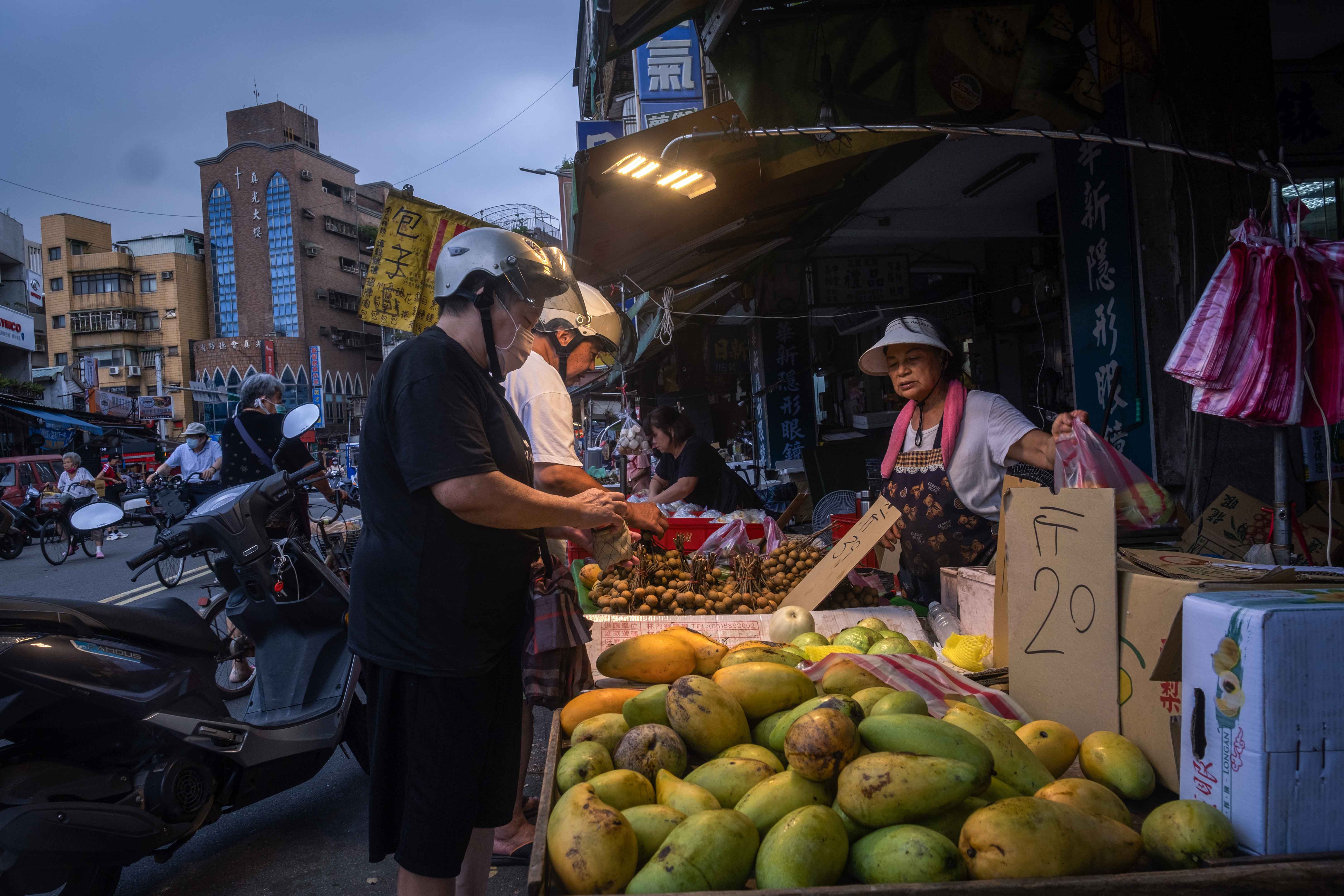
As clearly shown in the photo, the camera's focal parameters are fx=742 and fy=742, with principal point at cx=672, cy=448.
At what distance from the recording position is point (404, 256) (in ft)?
21.1

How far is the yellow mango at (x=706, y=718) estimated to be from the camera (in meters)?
1.66

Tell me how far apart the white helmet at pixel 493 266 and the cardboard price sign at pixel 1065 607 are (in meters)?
1.36

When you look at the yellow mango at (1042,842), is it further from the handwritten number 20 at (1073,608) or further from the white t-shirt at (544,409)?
the white t-shirt at (544,409)

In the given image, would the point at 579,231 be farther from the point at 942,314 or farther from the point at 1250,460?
the point at 942,314

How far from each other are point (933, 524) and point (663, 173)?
102 inches

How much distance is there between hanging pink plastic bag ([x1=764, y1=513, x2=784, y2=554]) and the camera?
13.9ft

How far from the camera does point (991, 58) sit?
3.62 meters

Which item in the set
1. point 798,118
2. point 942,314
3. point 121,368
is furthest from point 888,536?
point 121,368

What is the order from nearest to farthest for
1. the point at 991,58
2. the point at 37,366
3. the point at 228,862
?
the point at 228,862
the point at 991,58
the point at 37,366

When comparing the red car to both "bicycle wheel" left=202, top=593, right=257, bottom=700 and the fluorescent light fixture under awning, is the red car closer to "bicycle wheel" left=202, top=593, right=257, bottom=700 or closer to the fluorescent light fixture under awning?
"bicycle wheel" left=202, top=593, right=257, bottom=700

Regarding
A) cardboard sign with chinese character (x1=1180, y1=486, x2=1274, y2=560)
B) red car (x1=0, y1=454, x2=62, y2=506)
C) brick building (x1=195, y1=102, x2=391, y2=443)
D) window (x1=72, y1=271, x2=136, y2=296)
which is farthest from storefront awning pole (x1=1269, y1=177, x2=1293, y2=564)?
window (x1=72, y1=271, x2=136, y2=296)

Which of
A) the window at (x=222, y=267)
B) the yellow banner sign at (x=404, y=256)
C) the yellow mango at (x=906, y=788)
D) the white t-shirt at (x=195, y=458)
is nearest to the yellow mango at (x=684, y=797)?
the yellow mango at (x=906, y=788)

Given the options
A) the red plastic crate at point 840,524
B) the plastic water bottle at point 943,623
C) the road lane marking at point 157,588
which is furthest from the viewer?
the road lane marking at point 157,588

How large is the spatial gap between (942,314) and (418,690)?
832cm
